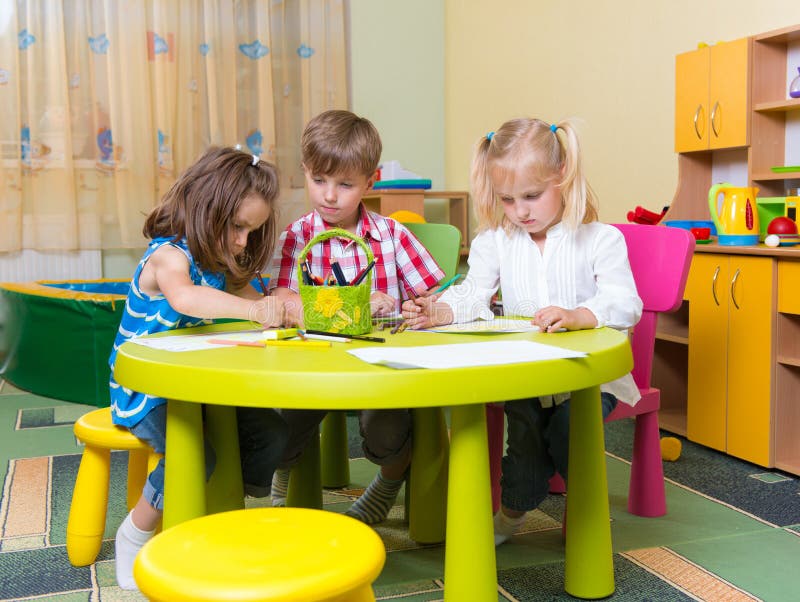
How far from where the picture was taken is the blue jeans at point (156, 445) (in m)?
1.58

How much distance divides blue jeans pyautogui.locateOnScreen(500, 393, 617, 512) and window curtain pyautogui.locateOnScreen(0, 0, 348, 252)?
3.17 meters

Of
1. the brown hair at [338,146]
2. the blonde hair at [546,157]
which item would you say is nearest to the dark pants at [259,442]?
the brown hair at [338,146]

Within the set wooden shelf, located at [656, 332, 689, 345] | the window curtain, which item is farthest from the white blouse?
the window curtain

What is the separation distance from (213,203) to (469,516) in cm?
81

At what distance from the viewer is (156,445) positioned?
1.62 metres

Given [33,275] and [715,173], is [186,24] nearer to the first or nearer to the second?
[33,275]

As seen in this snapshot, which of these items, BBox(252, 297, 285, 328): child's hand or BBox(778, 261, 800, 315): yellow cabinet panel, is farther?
BBox(778, 261, 800, 315): yellow cabinet panel

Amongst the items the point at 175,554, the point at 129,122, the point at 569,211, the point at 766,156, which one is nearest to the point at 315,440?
the point at 569,211

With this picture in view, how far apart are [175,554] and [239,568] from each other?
3.5 inches

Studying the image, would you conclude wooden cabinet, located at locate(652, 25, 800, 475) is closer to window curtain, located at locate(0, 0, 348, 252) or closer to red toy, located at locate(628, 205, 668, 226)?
red toy, located at locate(628, 205, 668, 226)

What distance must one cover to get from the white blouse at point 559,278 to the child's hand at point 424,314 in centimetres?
7

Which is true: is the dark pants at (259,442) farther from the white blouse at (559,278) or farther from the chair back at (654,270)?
the chair back at (654,270)

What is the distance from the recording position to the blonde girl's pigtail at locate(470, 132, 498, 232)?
1822 millimetres

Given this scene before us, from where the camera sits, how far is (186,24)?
4473 millimetres
